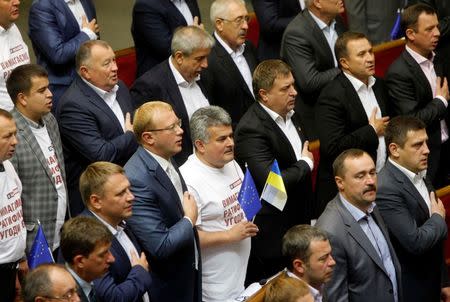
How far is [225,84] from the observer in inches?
289

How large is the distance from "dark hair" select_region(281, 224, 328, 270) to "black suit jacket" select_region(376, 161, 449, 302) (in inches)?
28.7

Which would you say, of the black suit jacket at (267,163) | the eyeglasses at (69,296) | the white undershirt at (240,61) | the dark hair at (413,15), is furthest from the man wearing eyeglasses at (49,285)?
the dark hair at (413,15)

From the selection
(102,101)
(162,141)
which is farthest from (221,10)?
(162,141)

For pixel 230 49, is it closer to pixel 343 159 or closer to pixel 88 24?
pixel 88 24

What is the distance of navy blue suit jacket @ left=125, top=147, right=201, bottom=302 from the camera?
5.56 m

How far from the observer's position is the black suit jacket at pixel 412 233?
6.04 meters

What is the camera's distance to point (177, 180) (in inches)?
229

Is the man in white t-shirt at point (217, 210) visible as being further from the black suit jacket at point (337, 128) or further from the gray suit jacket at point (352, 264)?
the black suit jacket at point (337, 128)

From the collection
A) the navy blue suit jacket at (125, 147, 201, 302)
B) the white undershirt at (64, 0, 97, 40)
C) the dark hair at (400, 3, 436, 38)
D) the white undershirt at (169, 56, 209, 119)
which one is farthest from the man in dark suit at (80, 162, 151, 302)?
the dark hair at (400, 3, 436, 38)

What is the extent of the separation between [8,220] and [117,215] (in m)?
0.62

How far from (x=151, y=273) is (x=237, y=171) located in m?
0.82

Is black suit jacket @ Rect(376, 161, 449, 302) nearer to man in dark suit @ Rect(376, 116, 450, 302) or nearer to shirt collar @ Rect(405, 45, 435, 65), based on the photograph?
man in dark suit @ Rect(376, 116, 450, 302)

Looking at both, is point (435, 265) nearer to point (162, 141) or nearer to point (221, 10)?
point (162, 141)

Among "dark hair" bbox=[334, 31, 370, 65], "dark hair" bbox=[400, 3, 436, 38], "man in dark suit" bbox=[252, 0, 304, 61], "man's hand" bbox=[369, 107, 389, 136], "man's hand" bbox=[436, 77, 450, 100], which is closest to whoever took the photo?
"man's hand" bbox=[369, 107, 389, 136]
